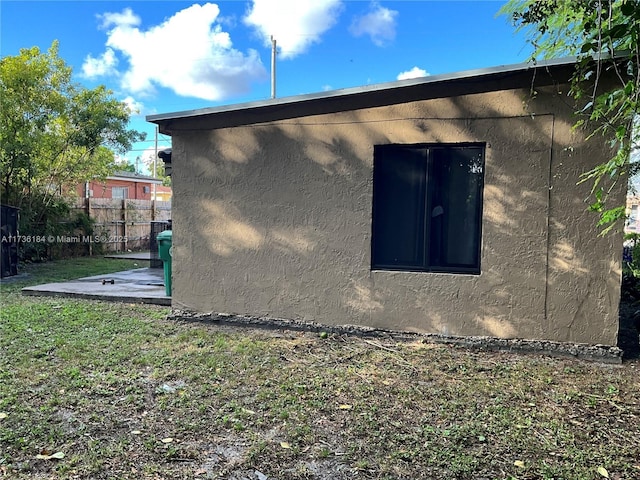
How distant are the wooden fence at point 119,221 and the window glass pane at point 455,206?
12.3m

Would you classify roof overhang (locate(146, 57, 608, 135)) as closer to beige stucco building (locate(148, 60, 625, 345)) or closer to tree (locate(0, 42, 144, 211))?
beige stucco building (locate(148, 60, 625, 345))

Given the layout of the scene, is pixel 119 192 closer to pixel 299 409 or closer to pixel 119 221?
pixel 119 221

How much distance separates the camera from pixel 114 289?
8.00 metres

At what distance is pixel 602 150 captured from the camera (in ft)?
15.4

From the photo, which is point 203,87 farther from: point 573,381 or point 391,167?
point 573,381

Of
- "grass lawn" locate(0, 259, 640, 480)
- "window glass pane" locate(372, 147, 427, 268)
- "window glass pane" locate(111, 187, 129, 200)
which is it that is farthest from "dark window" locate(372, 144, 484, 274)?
"window glass pane" locate(111, 187, 129, 200)

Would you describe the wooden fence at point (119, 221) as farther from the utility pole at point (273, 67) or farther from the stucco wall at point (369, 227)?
the stucco wall at point (369, 227)

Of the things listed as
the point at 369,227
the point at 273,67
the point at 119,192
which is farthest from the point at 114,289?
the point at 119,192

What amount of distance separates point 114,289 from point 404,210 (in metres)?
5.35

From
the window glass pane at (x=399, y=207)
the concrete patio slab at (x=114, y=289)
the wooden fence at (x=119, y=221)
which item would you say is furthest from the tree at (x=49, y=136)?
the window glass pane at (x=399, y=207)

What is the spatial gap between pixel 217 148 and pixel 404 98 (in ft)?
7.97

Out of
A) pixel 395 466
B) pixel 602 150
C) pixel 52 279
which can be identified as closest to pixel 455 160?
pixel 602 150

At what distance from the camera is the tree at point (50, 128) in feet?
34.5

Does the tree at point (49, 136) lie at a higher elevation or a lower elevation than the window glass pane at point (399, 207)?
higher
